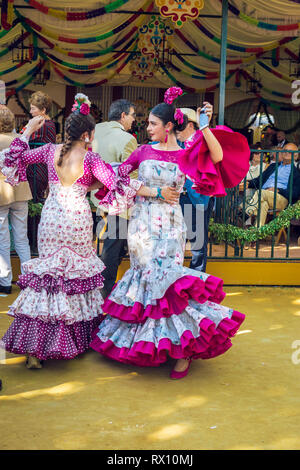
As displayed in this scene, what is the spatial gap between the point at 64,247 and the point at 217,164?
3.63 feet

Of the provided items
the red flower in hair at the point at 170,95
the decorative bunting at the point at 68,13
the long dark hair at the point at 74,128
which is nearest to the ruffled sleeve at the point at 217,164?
the red flower in hair at the point at 170,95

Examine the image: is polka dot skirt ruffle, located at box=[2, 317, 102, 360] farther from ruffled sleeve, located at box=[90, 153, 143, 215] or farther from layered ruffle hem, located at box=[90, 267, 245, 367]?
ruffled sleeve, located at box=[90, 153, 143, 215]

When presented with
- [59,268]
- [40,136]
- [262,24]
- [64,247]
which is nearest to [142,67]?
[262,24]

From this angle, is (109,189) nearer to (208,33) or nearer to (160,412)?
(160,412)

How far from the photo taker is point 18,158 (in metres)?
4.10

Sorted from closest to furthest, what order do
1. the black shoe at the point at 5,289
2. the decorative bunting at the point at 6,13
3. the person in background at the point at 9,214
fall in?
the person in background at the point at 9,214 → the black shoe at the point at 5,289 → the decorative bunting at the point at 6,13

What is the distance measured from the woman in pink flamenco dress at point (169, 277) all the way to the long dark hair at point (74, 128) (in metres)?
0.35

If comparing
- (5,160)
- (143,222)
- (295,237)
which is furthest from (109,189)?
(295,237)

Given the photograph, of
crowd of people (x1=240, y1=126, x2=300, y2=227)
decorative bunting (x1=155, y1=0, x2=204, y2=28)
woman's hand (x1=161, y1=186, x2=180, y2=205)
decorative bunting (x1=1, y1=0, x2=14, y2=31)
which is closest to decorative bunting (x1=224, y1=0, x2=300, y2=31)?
decorative bunting (x1=155, y1=0, x2=204, y2=28)

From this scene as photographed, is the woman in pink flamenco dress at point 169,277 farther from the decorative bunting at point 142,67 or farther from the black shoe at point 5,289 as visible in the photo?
the decorative bunting at point 142,67

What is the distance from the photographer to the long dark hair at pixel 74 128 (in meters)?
4.02

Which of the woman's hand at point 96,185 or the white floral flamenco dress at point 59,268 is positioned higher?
the woman's hand at point 96,185

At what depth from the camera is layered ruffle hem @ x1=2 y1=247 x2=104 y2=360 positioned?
12.9 ft

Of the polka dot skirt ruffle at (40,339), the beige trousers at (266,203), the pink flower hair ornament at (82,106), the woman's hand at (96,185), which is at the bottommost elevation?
the polka dot skirt ruffle at (40,339)
